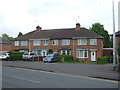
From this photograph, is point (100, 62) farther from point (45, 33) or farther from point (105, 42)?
point (105, 42)

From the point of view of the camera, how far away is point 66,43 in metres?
43.4

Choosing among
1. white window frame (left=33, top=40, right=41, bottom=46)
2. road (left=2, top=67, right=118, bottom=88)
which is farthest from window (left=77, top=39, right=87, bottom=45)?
road (left=2, top=67, right=118, bottom=88)

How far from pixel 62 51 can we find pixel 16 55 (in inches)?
461

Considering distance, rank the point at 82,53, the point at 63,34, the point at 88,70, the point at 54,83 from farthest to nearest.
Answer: the point at 63,34, the point at 82,53, the point at 88,70, the point at 54,83

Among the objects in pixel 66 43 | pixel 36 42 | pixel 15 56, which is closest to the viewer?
pixel 15 56

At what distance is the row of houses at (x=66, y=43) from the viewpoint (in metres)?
40.9

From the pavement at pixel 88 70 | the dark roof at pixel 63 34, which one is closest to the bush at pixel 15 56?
the dark roof at pixel 63 34

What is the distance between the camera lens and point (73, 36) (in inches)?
1695

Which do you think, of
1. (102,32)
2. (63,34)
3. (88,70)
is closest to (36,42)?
(63,34)

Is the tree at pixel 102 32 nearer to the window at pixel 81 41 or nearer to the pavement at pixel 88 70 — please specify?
the window at pixel 81 41

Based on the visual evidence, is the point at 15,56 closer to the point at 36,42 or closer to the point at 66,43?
the point at 36,42

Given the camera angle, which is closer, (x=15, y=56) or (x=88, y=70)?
(x=88, y=70)

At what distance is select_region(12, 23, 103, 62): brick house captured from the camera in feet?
134

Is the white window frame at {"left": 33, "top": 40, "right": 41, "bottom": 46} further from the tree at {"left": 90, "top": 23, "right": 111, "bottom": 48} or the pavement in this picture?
the tree at {"left": 90, "top": 23, "right": 111, "bottom": 48}
